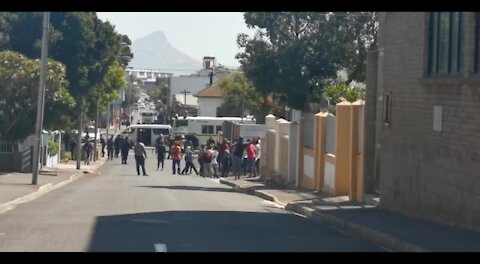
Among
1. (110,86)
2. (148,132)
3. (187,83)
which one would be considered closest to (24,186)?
(110,86)

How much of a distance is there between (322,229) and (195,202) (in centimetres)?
704

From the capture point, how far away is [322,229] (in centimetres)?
1931

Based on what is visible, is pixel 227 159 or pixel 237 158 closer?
pixel 237 158

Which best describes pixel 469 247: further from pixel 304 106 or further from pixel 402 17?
pixel 304 106

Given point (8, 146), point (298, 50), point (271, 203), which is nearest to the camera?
point (271, 203)

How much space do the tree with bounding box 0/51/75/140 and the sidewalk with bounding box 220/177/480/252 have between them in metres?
13.2

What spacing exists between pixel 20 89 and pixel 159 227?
874 inches

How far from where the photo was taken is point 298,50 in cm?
3816

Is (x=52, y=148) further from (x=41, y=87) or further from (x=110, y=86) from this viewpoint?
(x=41, y=87)

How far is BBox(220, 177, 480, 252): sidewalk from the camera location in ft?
50.5

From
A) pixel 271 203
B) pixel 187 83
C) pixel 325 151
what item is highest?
pixel 187 83

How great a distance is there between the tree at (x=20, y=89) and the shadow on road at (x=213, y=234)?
18648 millimetres

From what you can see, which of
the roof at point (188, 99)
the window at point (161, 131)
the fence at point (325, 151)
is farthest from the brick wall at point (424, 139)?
the roof at point (188, 99)

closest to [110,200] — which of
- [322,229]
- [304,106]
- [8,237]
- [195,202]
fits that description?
[195,202]
